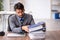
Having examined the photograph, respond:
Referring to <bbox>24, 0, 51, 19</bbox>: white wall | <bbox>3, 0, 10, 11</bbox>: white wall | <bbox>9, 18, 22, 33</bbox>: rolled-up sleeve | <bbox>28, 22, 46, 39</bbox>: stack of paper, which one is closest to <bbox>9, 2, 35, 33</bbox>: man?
<bbox>9, 18, 22, 33</bbox>: rolled-up sleeve

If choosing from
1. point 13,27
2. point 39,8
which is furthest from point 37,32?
point 39,8

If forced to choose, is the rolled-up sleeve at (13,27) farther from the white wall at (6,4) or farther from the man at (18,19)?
the white wall at (6,4)

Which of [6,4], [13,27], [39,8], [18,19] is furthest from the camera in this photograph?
[39,8]

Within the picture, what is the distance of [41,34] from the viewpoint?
5.58 ft

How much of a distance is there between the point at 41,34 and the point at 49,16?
19.6 feet

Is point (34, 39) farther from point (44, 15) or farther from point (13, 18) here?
point (44, 15)

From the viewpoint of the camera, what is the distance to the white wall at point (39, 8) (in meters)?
7.49

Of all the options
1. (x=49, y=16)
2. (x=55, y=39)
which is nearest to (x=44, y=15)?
(x=49, y=16)

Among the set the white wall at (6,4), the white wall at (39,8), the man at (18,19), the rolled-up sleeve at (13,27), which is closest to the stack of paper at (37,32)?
the rolled-up sleeve at (13,27)

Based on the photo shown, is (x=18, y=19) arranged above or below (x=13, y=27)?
above

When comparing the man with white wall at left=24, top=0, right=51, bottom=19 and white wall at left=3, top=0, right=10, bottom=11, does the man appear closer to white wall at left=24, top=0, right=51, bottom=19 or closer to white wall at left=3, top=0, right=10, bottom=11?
white wall at left=3, top=0, right=10, bottom=11

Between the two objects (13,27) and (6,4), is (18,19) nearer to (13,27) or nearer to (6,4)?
(13,27)

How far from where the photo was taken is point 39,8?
757 cm

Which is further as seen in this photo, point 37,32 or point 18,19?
point 18,19
